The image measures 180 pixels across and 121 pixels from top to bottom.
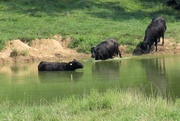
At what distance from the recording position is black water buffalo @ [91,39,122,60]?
78.8 feet

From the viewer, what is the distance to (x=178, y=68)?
19297mm

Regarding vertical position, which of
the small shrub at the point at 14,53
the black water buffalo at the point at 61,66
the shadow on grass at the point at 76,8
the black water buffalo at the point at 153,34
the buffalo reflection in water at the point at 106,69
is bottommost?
the buffalo reflection in water at the point at 106,69

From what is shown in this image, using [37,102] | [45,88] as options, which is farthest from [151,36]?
[37,102]

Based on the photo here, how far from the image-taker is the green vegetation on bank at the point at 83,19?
92.6 ft

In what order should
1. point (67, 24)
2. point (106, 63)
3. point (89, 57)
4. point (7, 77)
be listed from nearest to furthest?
1. point (7, 77)
2. point (106, 63)
3. point (89, 57)
4. point (67, 24)

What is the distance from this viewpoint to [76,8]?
36.0 m

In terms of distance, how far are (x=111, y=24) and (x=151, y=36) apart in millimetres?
5586

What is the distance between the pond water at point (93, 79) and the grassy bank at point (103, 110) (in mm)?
2330

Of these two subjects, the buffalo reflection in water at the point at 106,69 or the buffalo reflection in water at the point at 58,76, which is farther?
the buffalo reflection in water at the point at 106,69

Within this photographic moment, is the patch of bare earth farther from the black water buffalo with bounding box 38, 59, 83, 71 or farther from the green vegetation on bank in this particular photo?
the black water buffalo with bounding box 38, 59, 83, 71

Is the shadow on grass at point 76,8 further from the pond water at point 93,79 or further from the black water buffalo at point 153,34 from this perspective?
the pond water at point 93,79

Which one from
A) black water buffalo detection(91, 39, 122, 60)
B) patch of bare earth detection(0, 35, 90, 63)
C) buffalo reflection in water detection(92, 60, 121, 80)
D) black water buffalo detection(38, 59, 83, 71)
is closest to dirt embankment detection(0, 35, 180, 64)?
patch of bare earth detection(0, 35, 90, 63)

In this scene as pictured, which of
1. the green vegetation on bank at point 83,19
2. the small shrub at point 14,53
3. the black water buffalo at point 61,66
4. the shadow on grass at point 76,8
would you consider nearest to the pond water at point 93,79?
the black water buffalo at point 61,66

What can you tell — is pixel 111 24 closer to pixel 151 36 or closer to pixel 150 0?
pixel 151 36
